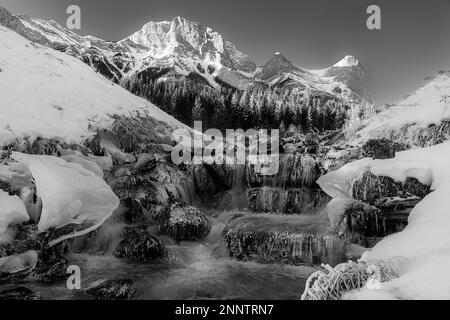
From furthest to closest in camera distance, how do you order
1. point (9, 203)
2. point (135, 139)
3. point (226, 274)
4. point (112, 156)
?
1. point (135, 139)
2. point (112, 156)
3. point (226, 274)
4. point (9, 203)

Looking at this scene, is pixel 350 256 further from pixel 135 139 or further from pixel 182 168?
pixel 135 139

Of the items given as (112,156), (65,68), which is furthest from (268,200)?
(65,68)

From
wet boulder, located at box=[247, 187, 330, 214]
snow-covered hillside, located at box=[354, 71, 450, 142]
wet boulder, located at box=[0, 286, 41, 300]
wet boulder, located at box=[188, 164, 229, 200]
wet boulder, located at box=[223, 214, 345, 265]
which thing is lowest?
wet boulder, located at box=[0, 286, 41, 300]

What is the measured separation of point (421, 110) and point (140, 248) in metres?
14.8

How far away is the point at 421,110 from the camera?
60.3ft

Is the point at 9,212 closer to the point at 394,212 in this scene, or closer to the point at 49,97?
the point at 394,212

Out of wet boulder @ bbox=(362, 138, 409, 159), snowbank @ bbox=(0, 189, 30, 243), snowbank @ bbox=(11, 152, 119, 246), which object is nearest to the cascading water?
snowbank @ bbox=(11, 152, 119, 246)

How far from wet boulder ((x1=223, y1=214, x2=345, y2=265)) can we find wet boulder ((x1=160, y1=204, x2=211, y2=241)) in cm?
114

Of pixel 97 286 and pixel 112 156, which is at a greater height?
pixel 112 156

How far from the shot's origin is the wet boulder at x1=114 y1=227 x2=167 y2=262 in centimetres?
1361

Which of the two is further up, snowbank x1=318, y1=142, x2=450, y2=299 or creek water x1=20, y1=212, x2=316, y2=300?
snowbank x1=318, y1=142, x2=450, y2=299

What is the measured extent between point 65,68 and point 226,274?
2439cm

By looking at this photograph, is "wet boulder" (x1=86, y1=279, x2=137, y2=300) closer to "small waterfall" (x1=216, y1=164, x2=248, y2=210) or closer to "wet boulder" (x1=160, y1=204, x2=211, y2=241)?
"wet boulder" (x1=160, y1=204, x2=211, y2=241)
